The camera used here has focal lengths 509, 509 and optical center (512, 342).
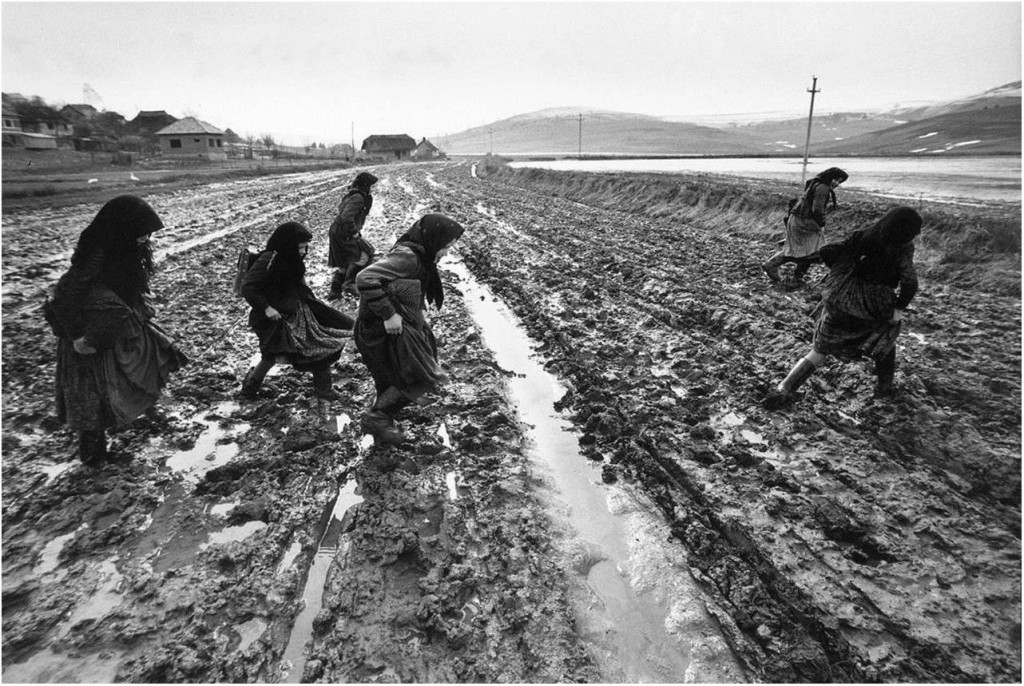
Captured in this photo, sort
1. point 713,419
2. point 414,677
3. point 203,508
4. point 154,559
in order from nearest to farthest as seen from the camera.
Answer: point 414,677 → point 154,559 → point 203,508 → point 713,419

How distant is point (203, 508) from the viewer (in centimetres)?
324

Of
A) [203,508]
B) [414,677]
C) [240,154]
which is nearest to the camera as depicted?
[414,677]

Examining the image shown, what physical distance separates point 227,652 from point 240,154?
213 feet

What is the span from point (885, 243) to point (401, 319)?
3.63 m

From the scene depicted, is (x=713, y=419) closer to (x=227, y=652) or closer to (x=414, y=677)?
(x=414, y=677)

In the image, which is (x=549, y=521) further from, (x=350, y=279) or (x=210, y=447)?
(x=350, y=279)

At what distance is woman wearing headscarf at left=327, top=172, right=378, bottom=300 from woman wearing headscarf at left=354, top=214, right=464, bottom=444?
3.72 m

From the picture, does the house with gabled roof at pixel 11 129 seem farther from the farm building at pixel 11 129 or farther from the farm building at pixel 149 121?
the farm building at pixel 149 121

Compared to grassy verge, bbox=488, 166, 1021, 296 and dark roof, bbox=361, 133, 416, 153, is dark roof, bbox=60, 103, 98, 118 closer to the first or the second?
dark roof, bbox=361, 133, 416, 153

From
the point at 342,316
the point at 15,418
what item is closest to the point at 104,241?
the point at 342,316

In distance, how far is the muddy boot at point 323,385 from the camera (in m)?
4.55

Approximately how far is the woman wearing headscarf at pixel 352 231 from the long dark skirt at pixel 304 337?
277 cm

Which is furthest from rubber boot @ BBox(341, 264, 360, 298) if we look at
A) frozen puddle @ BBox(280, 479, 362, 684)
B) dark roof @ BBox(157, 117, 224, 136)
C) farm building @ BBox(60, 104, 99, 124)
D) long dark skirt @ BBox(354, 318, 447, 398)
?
farm building @ BBox(60, 104, 99, 124)

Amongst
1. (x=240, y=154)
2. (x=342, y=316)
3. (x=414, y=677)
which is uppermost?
(x=240, y=154)
